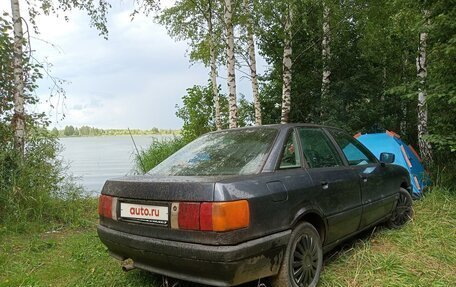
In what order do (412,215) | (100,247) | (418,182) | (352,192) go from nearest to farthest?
1. (352,192)
2. (100,247)
3. (412,215)
4. (418,182)

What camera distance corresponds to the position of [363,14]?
10656 millimetres

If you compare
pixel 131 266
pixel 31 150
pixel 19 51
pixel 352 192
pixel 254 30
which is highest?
pixel 254 30

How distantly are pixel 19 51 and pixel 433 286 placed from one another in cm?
659

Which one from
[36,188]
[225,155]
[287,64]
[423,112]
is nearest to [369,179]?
[225,155]

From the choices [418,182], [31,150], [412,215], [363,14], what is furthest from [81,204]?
[363,14]

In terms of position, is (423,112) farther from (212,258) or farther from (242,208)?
(212,258)

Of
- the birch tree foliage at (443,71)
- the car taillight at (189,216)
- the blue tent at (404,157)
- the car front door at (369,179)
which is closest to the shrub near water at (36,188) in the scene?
the car taillight at (189,216)

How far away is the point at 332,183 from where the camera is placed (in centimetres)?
318

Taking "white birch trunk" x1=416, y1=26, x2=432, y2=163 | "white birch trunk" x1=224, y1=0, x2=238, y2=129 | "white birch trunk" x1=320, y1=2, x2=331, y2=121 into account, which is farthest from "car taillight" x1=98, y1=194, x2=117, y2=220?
"white birch trunk" x1=320, y1=2, x2=331, y2=121

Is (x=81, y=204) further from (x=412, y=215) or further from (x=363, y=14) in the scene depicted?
(x=363, y=14)

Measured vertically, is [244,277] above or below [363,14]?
below

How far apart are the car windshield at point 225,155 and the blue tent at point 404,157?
450 centimetres

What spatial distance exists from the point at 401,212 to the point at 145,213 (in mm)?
3579

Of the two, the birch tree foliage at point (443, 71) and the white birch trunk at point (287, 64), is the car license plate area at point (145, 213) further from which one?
the white birch trunk at point (287, 64)
